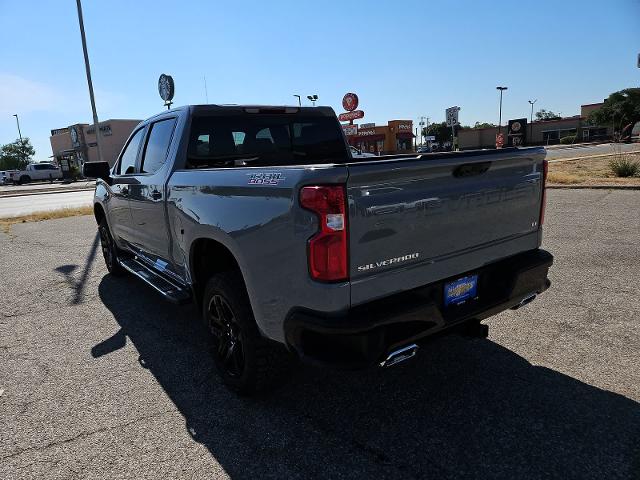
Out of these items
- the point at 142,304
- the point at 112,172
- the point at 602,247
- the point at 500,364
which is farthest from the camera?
the point at 602,247

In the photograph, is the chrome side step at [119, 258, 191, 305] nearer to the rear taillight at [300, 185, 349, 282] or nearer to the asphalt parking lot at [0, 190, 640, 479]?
the asphalt parking lot at [0, 190, 640, 479]

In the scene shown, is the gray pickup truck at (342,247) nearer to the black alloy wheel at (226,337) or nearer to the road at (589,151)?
the black alloy wheel at (226,337)

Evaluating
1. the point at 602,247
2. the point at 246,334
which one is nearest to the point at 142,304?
the point at 246,334

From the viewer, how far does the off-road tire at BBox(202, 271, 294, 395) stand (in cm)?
284

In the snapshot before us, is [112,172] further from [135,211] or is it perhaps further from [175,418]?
[175,418]

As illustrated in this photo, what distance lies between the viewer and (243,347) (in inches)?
113

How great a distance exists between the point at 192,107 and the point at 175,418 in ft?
8.27

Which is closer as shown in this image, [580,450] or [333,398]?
[580,450]

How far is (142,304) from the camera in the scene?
5.21 meters

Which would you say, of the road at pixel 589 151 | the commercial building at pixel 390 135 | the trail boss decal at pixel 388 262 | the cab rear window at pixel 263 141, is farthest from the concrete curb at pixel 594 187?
the commercial building at pixel 390 135

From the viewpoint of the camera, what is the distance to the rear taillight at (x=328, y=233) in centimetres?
218

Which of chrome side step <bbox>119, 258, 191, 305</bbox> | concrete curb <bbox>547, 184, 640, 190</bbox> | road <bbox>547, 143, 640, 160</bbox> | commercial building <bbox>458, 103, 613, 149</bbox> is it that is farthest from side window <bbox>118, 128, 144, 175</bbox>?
commercial building <bbox>458, 103, 613, 149</bbox>

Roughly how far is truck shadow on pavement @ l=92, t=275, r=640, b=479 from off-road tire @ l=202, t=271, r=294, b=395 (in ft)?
0.54

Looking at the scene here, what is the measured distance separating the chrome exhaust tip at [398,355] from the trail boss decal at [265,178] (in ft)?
3.50
